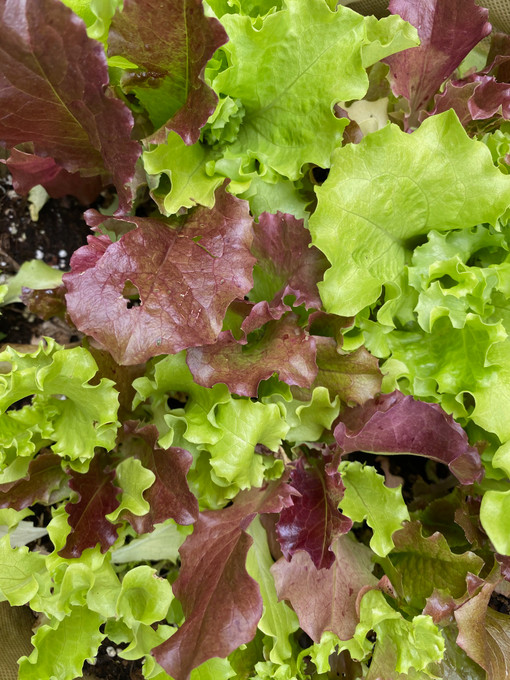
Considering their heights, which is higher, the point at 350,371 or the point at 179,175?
the point at 179,175

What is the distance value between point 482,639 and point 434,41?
1146 mm

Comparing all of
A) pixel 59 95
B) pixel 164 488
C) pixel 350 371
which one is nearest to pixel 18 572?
pixel 164 488

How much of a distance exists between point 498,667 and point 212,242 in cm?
94

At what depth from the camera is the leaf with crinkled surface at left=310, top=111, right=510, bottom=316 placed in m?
1.08

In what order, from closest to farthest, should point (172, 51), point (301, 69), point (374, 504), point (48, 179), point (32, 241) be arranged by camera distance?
point (172, 51) → point (301, 69) → point (374, 504) → point (48, 179) → point (32, 241)

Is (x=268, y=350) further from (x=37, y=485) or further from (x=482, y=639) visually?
(x=482, y=639)

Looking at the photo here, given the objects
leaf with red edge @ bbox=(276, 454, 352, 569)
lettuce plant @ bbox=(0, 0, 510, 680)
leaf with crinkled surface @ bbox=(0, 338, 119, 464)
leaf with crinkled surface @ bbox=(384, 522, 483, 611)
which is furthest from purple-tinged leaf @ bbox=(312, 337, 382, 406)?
leaf with crinkled surface @ bbox=(0, 338, 119, 464)

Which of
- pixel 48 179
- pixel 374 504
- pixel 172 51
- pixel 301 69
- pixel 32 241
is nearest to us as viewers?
pixel 172 51

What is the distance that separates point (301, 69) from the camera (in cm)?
107

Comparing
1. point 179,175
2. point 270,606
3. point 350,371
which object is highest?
point 179,175

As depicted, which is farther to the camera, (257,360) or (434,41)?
(434,41)

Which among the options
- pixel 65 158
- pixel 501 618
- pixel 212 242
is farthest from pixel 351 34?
pixel 501 618

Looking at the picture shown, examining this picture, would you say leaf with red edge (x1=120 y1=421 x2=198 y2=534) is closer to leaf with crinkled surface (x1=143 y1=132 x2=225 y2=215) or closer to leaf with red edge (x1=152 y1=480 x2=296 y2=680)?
leaf with red edge (x1=152 y1=480 x2=296 y2=680)

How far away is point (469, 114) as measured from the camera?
122cm
